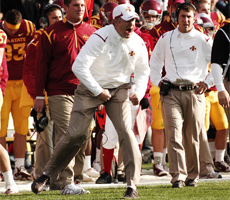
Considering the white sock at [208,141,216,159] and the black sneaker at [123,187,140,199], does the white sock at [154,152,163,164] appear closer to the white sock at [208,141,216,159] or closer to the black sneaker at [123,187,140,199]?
the white sock at [208,141,216,159]

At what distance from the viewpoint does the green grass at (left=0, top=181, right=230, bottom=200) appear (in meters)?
8.12

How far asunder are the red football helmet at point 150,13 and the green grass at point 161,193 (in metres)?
2.99

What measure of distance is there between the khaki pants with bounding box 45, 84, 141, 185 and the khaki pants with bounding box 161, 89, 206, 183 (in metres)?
1.34

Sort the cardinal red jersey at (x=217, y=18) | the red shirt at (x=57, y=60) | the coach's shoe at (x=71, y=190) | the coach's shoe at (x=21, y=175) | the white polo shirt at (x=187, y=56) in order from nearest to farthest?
the coach's shoe at (x=71, y=190), the red shirt at (x=57, y=60), the white polo shirt at (x=187, y=56), the coach's shoe at (x=21, y=175), the cardinal red jersey at (x=217, y=18)

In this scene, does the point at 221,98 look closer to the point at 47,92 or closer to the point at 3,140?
the point at 47,92

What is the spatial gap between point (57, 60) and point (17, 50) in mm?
2601

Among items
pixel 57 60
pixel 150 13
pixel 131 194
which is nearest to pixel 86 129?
pixel 131 194

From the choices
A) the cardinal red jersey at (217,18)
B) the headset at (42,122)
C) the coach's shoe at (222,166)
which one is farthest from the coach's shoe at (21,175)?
the cardinal red jersey at (217,18)

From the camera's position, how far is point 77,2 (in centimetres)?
873

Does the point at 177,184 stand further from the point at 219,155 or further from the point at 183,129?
the point at 219,155

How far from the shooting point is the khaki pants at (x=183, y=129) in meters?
9.31

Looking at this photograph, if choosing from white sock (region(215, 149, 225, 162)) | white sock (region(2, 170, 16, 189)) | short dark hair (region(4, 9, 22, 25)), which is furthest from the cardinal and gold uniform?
white sock (region(215, 149, 225, 162))

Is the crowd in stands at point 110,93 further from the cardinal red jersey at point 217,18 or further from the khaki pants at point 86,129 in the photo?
the cardinal red jersey at point 217,18

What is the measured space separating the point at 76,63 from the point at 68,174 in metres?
1.33
